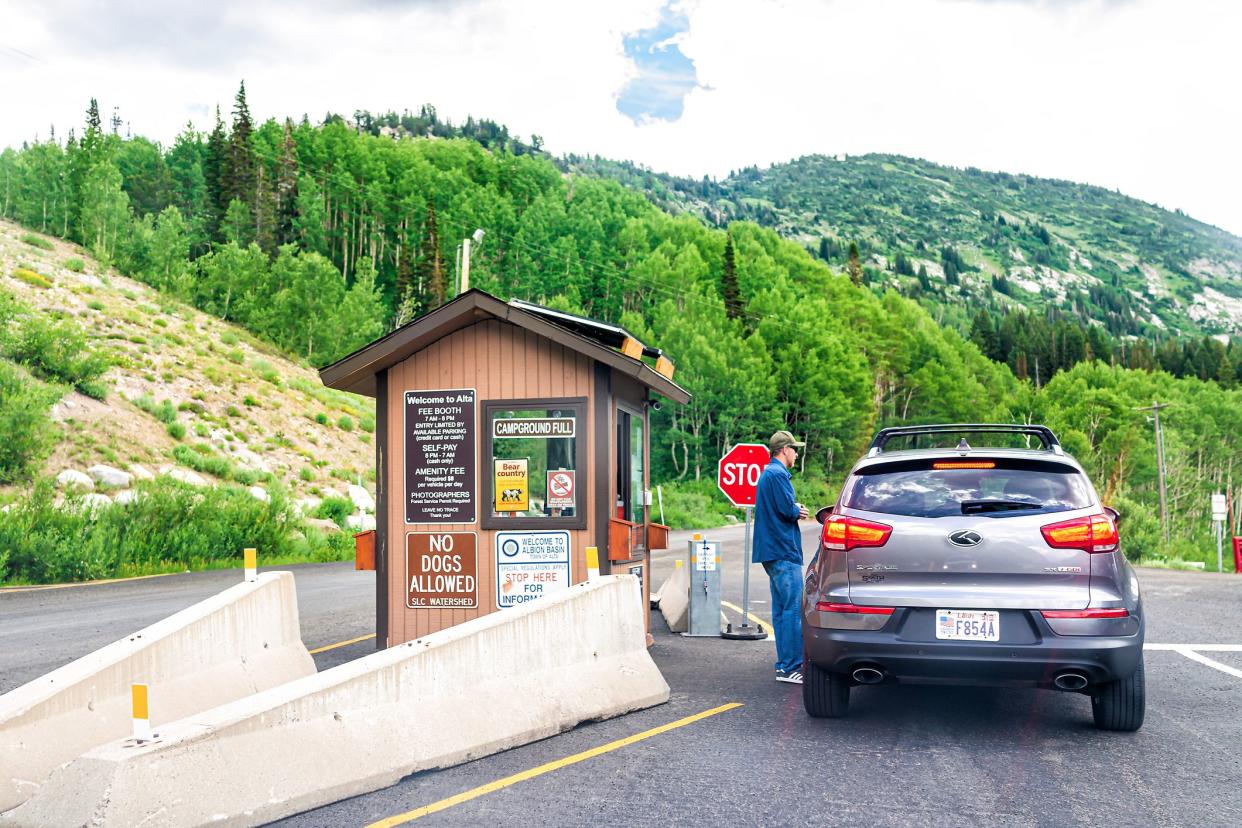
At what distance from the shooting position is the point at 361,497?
34219 mm

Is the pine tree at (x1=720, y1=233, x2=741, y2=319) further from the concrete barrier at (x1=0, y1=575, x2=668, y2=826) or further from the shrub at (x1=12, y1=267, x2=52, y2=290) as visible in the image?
the concrete barrier at (x1=0, y1=575, x2=668, y2=826)

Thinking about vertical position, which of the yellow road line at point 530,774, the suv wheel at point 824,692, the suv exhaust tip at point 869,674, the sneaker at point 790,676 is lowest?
the sneaker at point 790,676

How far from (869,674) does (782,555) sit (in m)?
2.21

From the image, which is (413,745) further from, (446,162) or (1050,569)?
(446,162)

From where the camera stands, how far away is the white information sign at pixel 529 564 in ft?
30.6

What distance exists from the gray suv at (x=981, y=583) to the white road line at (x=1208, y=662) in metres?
3.49

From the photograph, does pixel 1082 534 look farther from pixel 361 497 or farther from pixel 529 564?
pixel 361 497

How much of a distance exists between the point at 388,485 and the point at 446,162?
11663 cm

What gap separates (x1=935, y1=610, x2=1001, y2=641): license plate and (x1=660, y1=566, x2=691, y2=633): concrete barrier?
5738 mm

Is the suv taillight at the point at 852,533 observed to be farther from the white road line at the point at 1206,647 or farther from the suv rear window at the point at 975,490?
the white road line at the point at 1206,647

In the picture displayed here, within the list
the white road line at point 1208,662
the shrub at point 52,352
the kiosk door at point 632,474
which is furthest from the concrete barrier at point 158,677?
the shrub at point 52,352

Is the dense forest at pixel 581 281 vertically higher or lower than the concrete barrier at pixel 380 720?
higher

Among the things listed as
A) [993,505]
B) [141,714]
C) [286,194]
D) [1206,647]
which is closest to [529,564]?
[993,505]

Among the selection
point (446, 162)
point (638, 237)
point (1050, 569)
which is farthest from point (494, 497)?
point (446, 162)
